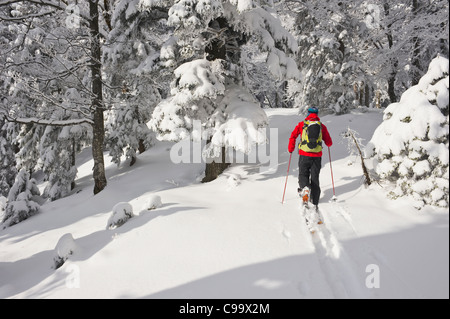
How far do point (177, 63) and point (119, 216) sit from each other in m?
4.94

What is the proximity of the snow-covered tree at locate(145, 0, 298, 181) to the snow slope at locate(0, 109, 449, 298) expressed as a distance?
5.26 ft

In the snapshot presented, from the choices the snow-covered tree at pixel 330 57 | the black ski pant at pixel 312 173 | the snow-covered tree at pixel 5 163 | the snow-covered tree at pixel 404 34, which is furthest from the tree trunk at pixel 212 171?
the snow-covered tree at pixel 5 163

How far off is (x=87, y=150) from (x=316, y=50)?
68.8 feet

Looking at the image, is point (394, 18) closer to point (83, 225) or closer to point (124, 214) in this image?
point (124, 214)

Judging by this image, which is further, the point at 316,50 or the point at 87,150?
the point at 87,150

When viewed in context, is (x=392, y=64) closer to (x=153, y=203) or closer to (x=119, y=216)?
(x=153, y=203)

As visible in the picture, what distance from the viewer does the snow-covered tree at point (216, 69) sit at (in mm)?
6969

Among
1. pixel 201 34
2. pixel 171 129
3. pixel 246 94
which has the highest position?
pixel 201 34

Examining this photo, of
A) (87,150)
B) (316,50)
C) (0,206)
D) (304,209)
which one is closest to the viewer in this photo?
(304,209)

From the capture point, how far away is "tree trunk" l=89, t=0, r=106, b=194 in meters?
9.78
